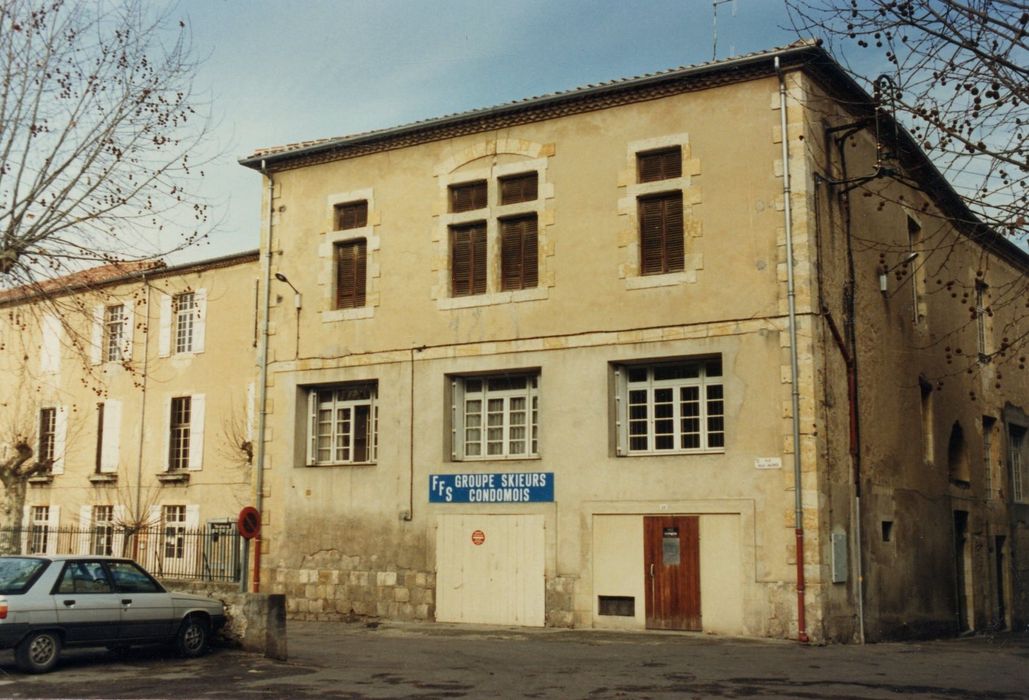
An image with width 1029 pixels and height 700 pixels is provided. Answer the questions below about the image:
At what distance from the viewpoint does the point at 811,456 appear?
18125 millimetres

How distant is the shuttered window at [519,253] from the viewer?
21.3 m

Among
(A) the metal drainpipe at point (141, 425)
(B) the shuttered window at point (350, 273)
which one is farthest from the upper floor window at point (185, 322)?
(B) the shuttered window at point (350, 273)

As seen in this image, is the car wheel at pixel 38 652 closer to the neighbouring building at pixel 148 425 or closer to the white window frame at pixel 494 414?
the white window frame at pixel 494 414

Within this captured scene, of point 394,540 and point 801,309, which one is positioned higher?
point 801,309

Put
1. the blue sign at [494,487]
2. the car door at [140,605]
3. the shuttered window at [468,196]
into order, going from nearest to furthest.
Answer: the car door at [140,605] → the blue sign at [494,487] → the shuttered window at [468,196]

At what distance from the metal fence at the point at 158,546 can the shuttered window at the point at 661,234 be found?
11.1 meters

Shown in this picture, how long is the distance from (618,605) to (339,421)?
7.17 m

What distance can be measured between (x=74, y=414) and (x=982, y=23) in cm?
2809

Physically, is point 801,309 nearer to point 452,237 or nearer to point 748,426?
point 748,426

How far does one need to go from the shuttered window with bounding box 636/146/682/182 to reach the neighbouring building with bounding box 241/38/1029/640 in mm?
40

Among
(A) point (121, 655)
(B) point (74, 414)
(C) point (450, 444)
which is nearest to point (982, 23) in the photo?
(A) point (121, 655)

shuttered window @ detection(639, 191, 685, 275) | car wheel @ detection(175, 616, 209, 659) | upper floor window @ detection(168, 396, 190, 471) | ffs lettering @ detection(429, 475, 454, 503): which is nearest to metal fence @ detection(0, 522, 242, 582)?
upper floor window @ detection(168, 396, 190, 471)

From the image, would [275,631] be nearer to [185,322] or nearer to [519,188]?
[519,188]

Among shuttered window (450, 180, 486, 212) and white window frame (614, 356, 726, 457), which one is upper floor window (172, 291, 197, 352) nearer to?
shuttered window (450, 180, 486, 212)
